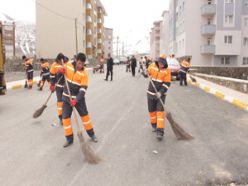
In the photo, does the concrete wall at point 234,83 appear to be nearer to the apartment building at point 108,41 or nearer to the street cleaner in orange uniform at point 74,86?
Result: the street cleaner in orange uniform at point 74,86

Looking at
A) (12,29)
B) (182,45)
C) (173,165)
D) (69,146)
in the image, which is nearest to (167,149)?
(173,165)

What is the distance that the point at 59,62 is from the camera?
6.85 m

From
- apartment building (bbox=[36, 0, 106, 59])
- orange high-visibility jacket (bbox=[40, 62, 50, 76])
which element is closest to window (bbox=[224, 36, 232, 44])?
apartment building (bbox=[36, 0, 106, 59])

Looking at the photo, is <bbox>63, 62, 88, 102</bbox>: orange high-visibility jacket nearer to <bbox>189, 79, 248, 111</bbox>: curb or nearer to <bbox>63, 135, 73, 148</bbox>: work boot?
<bbox>63, 135, 73, 148</bbox>: work boot

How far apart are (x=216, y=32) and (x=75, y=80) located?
127ft

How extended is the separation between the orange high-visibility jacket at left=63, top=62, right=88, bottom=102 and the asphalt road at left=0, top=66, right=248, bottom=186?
3.30ft

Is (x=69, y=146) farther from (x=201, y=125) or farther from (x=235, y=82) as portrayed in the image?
(x=235, y=82)

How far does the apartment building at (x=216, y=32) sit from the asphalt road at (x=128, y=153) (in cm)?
3467

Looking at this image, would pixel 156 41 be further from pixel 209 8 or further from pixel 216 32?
pixel 216 32

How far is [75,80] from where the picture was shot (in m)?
5.23

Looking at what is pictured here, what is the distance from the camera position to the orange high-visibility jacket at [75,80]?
5.18m

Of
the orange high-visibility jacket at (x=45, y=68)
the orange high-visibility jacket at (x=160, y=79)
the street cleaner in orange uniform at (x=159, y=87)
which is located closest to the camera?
the street cleaner in orange uniform at (x=159, y=87)

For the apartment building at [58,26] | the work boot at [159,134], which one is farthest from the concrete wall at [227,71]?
the work boot at [159,134]

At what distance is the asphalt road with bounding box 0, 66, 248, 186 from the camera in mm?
3898
